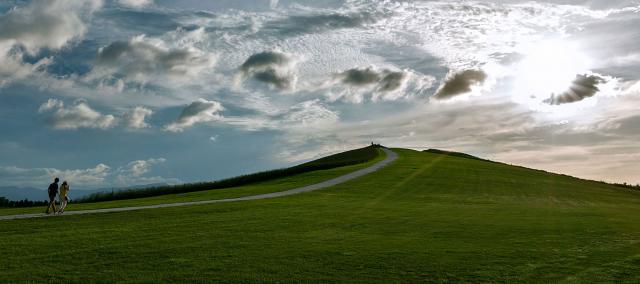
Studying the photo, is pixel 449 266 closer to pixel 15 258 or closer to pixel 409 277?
pixel 409 277

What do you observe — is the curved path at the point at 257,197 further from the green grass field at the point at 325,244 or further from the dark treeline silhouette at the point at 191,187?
the dark treeline silhouette at the point at 191,187

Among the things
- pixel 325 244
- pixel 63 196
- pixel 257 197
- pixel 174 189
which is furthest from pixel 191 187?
pixel 325 244

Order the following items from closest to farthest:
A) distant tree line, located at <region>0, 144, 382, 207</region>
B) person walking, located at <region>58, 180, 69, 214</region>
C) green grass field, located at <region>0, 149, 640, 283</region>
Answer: green grass field, located at <region>0, 149, 640, 283</region>
person walking, located at <region>58, 180, 69, 214</region>
distant tree line, located at <region>0, 144, 382, 207</region>

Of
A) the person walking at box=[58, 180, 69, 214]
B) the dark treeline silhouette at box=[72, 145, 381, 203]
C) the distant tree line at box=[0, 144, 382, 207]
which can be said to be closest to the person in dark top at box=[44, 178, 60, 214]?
the person walking at box=[58, 180, 69, 214]

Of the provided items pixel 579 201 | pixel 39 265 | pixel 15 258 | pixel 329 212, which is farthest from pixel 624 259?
pixel 579 201

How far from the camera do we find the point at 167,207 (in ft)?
118

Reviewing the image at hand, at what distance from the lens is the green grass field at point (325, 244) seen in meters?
16.2

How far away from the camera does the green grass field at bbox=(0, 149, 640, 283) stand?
53.2ft

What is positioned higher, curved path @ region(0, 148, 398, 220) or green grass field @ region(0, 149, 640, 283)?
curved path @ region(0, 148, 398, 220)

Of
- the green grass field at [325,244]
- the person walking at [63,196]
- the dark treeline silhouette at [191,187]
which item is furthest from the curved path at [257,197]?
the dark treeline silhouette at [191,187]

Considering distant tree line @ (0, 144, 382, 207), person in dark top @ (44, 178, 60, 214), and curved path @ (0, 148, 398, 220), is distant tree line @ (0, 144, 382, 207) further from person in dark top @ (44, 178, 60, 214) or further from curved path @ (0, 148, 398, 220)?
person in dark top @ (44, 178, 60, 214)

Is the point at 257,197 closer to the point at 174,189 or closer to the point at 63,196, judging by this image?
the point at 63,196

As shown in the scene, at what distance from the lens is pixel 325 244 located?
2092 cm

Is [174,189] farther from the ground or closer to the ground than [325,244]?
farther from the ground
